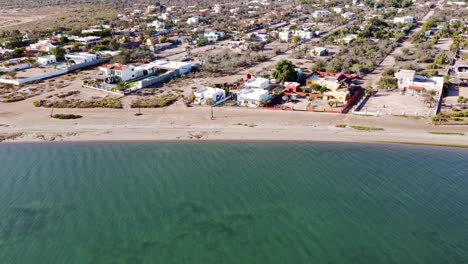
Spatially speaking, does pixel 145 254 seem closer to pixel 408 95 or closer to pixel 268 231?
pixel 268 231

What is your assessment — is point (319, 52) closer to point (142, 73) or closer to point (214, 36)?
point (214, 36)

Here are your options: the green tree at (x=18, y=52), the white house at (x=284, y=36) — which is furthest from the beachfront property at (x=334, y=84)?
the green tree at (x=18, y=52)

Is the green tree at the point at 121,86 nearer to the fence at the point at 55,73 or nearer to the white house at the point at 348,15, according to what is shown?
the fence at the point at 55,73

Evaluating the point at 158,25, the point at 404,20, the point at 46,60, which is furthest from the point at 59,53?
the point at 404,20

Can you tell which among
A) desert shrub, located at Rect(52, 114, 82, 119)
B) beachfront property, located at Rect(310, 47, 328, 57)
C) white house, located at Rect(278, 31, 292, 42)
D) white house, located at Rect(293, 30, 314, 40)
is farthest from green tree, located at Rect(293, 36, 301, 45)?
desert shrub, located at Rect(52, 114, 82, 119)

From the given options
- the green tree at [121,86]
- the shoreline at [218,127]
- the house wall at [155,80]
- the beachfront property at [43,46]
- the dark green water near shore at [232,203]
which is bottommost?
the dark green water near shore at [232,203]

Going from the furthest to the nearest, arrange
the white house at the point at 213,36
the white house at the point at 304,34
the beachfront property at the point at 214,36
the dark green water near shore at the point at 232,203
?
the white house at the point at 304,34 → the white house at the point at 213,36 → the beachfront property at the point at 214,36 → the dark green water near shore at the point at 232,203

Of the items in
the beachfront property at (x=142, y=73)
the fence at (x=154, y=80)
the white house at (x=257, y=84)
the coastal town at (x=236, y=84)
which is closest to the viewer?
the coastal town at (x=236, y=84)
